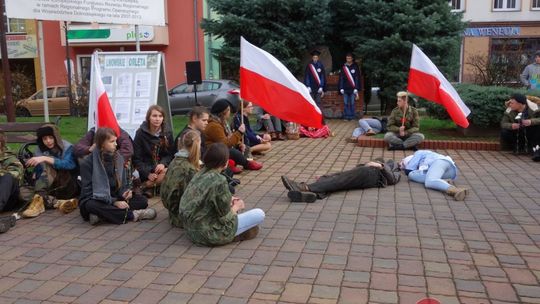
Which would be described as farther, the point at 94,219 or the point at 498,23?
the point at 498,23

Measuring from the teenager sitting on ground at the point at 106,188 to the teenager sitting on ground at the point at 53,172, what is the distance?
2.34ft

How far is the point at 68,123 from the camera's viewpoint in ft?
53.3

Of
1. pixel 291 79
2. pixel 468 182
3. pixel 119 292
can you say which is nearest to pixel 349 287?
pixel 119 292

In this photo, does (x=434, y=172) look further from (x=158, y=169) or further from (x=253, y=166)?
(x=158, y=169)

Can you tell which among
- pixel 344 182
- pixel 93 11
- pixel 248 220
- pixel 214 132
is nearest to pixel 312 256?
pixel 248 220

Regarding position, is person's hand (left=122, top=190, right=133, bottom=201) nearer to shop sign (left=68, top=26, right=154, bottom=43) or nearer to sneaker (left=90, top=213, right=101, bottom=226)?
sneaker (left=90, top=213, right=101, bottom=226)

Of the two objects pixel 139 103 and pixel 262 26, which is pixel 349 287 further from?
pixel 262 26

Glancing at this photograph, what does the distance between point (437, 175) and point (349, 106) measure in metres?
9.78

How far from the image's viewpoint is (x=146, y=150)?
735 centimetres

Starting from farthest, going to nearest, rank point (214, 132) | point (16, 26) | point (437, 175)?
1. point (16, 26)
2. point (214, 132)
3. point (437, 175)

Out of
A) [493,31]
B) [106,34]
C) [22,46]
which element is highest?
[493,31]

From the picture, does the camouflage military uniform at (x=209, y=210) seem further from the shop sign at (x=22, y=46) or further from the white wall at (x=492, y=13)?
the white wall at (x=492, y=13)

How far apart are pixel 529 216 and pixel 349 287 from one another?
122 inches

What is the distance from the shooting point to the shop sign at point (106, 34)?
30047 millimetres
